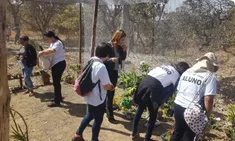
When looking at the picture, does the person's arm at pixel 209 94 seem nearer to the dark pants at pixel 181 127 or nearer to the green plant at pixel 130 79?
the dark pants at pixel 181 127

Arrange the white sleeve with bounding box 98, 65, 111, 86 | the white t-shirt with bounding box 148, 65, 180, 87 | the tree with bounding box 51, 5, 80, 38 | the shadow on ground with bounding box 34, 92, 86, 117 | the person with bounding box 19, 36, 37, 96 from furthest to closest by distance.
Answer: the tree with bounding box 51, 5, 80, 38 < the person with bounding box 19, 36, 37, 96 < the shadow on ground with bounding box 34, 92, 86, 117 < the white t-shirt with bounding box 148, 65, 180, 87 < the white sleeve with bounding box 98, 65, 111, 86

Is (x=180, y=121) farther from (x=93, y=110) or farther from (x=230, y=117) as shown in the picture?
(x=230, y=117)

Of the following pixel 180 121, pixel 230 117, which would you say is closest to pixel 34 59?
pixel 180 121

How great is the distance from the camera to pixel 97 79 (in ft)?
10.6

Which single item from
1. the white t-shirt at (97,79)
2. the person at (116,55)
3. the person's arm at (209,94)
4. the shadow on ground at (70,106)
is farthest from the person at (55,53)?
the person's arm at (209,94)

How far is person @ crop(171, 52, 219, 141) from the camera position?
2.75m

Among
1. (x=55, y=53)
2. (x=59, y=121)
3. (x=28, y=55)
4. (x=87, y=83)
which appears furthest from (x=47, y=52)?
(x=87, y=83)

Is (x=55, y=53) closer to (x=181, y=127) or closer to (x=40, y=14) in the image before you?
(x=181, y=127)

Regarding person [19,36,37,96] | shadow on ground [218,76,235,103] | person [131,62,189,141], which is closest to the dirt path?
person [19,36,37,96]

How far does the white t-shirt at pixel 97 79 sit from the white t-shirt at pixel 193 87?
2.93 ft

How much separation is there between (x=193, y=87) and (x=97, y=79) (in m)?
1.16

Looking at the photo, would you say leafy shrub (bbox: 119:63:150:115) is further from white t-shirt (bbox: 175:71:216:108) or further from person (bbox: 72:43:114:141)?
white t-shirt (bbox: 175:71:216:108)

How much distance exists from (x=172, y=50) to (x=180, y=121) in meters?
5.05

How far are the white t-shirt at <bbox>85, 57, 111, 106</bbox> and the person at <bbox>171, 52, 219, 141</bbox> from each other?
91 centimetres
